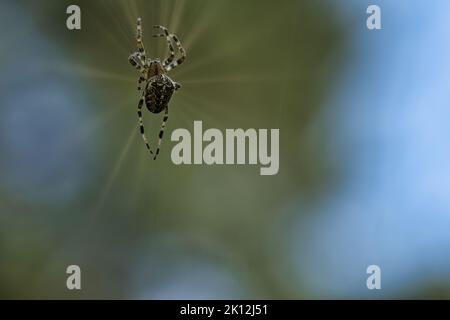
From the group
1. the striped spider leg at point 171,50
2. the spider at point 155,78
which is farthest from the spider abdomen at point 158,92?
the striped spider leg at point 171,50

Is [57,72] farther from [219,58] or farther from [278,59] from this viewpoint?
[278,59]

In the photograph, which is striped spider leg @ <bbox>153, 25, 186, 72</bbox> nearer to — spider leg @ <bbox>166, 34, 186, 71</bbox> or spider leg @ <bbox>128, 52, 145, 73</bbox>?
spider leg @ <bbox>166, 34, 186, 71</bbox>

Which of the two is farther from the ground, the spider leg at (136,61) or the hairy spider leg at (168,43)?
the hairy spider leg at (168,43)

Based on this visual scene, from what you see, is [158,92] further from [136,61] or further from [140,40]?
[140,40]

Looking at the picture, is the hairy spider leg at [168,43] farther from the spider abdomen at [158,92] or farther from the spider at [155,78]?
the spider abdomen at [158,92]

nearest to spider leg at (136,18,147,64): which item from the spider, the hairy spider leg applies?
the spider

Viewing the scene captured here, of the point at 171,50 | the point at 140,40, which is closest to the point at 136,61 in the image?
the point at 140,40
